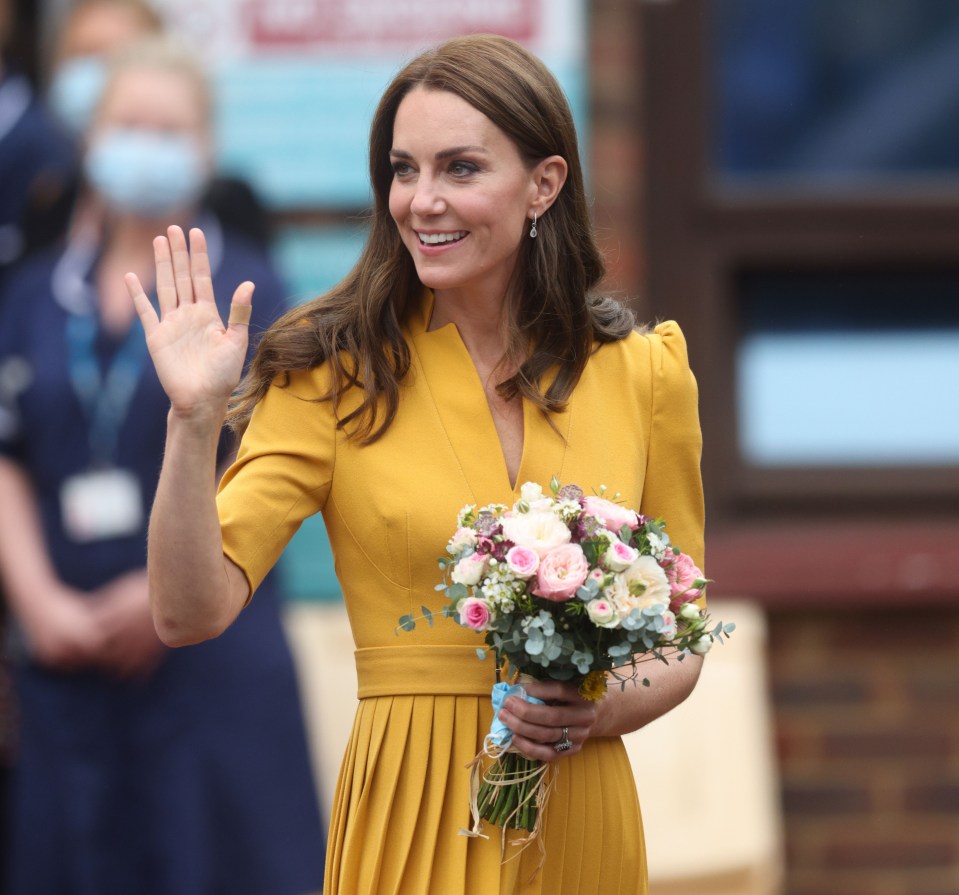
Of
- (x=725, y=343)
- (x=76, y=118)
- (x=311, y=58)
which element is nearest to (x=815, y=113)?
(x=725, y=343)

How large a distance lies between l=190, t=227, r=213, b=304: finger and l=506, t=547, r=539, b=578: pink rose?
580mm

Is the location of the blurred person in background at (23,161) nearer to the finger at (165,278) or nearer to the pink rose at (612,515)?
the finger at (165,278)

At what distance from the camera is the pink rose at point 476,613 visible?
2572mm

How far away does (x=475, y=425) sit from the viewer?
9.47 ft

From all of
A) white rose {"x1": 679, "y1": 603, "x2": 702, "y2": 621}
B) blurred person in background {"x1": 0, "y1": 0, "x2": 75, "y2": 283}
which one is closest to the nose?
white rose {"x1": 679, "y1": 603, "x2": 702, "y2": 621}

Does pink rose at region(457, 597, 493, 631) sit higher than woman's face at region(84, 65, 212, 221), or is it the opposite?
woman's face at region(84, 65, 212, 221)

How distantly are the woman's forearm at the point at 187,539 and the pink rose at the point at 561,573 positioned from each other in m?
0.44

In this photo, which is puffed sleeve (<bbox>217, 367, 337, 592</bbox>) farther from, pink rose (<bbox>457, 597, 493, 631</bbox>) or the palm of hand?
pink rose (<bbox>457, 597, 493, 631</bbox>)

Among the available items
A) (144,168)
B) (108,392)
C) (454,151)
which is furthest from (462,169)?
(144,168)

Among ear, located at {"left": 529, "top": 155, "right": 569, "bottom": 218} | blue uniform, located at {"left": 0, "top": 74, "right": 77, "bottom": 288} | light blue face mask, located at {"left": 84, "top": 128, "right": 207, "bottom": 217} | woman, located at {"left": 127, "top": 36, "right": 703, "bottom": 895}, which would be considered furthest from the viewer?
blue uniform, located at {"left": 0, "top": 74, "right": 77, "bottom": 288}

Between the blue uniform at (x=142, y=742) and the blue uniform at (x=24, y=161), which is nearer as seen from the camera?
the blue uniform at (x=142, y=742)

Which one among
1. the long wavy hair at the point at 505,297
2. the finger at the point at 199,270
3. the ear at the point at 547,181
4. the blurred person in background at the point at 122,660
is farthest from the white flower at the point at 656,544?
the blurred person in background at the point at 122,660

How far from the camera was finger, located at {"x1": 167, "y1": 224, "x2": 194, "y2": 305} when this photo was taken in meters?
2.74

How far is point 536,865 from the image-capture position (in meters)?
2.83
